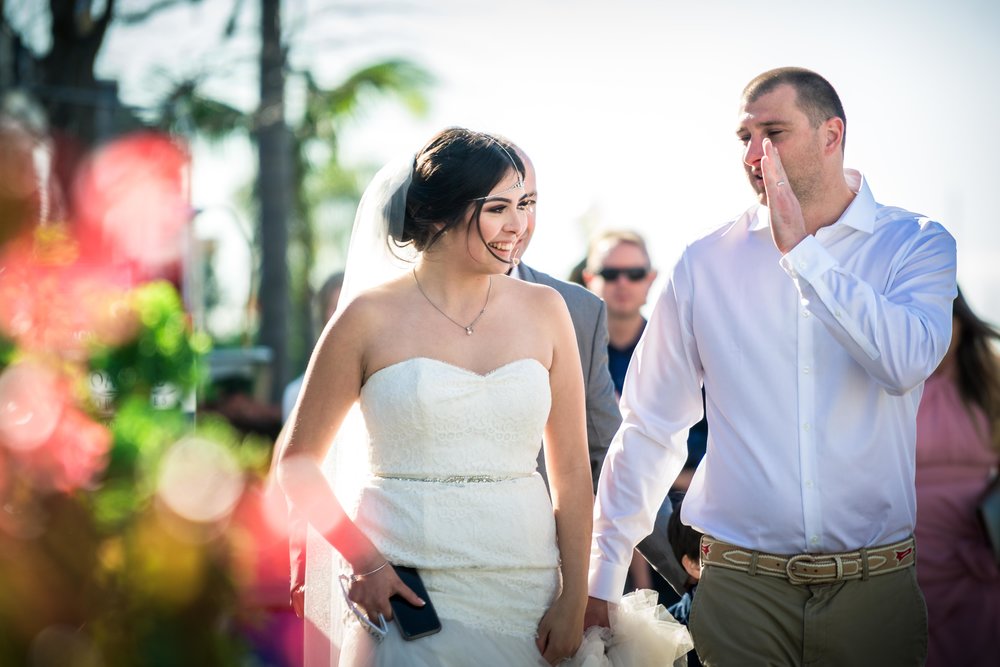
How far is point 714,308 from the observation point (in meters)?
3.45

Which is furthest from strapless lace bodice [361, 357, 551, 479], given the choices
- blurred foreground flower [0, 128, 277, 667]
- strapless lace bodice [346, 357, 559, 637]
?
blurred foreground flower [0, 128, 277, 667]

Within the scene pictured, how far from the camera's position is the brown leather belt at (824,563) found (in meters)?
3.15

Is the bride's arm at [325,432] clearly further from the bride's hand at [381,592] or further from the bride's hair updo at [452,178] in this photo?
the bride's hair updo at [452,178]

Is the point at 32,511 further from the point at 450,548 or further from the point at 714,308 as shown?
the point at 714,308

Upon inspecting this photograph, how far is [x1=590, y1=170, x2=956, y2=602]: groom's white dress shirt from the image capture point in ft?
9.87

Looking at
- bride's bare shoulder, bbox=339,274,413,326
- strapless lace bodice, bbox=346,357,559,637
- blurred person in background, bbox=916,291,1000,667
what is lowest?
blurred person in background, bbox=916,291,1000,667

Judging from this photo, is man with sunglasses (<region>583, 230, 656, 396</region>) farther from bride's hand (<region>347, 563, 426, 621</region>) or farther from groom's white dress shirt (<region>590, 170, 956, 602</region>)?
bride's hand (<region>347, 563, 426, 621</region>)

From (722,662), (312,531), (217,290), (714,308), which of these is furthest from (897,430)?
(217,290)

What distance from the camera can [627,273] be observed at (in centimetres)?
581

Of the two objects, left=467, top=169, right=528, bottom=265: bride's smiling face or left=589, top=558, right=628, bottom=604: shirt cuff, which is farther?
left=589, top=558, right=628, bottom=604: shirt cuff

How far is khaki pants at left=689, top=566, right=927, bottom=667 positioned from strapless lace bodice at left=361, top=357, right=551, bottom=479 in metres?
0.76

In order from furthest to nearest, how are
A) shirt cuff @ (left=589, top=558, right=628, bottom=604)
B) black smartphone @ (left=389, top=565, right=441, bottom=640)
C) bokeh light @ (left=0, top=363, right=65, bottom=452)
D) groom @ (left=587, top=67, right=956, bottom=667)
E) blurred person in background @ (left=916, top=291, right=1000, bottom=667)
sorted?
blurred person in background @ (left=916, top=291, right=1000, bottom=667) < shirt cuff @ (left=589, top=558, right=628, bottom=604) < groom @ (left=587, top=67, right=956, bottom=667) < black smartphone @ (left=389, top=565, right=441, bottom=640) < bokeh light @ (left=0, top=363, right=65, bottom=452)

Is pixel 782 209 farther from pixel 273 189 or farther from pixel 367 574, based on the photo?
pixel 273 189

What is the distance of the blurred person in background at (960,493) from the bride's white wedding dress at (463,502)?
2.74 meters
